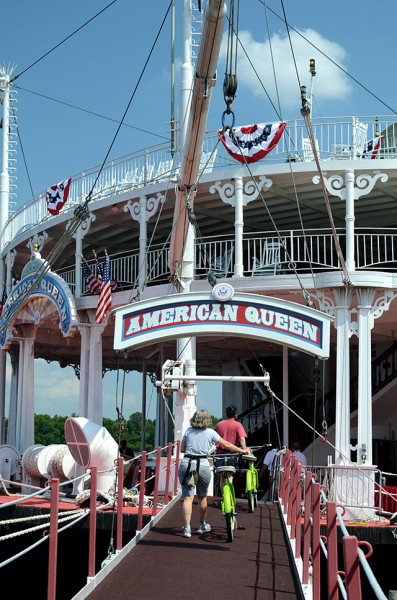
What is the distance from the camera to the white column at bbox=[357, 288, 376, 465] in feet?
58.6

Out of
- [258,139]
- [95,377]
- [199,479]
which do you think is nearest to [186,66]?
[258,139]

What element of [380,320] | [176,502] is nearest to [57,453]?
[176,502]

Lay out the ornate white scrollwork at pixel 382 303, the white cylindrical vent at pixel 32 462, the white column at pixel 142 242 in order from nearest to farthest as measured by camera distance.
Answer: the ornate white scrollwork at pixel 382 303, the white column at pixel 142 242, the white cylindrical vent at pixel 32 462

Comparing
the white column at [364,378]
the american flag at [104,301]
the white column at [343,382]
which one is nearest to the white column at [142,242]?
the american flag at [104,301]

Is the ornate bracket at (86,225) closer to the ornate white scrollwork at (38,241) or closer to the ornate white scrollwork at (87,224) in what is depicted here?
the ornate white scrollwork at (87,224)

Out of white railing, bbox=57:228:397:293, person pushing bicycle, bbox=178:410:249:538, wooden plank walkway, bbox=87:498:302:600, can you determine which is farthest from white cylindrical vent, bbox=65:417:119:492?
person pushing bicycle, bbox=178:410:249:538

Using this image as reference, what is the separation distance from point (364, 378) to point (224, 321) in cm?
591

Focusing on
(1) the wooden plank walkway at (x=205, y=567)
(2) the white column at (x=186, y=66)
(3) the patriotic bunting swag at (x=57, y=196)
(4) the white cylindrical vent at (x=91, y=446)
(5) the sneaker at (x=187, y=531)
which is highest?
(2) the white column at (x=186, y=66)

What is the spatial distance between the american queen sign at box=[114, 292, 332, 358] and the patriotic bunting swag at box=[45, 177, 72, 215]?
11.5 meters

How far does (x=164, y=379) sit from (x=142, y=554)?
6568mm

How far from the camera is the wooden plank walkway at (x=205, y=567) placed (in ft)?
26.8

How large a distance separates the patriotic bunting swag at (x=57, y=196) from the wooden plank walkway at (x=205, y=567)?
13.5 metres

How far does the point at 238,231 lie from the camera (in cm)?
1933

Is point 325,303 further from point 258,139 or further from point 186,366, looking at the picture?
point 258,139
